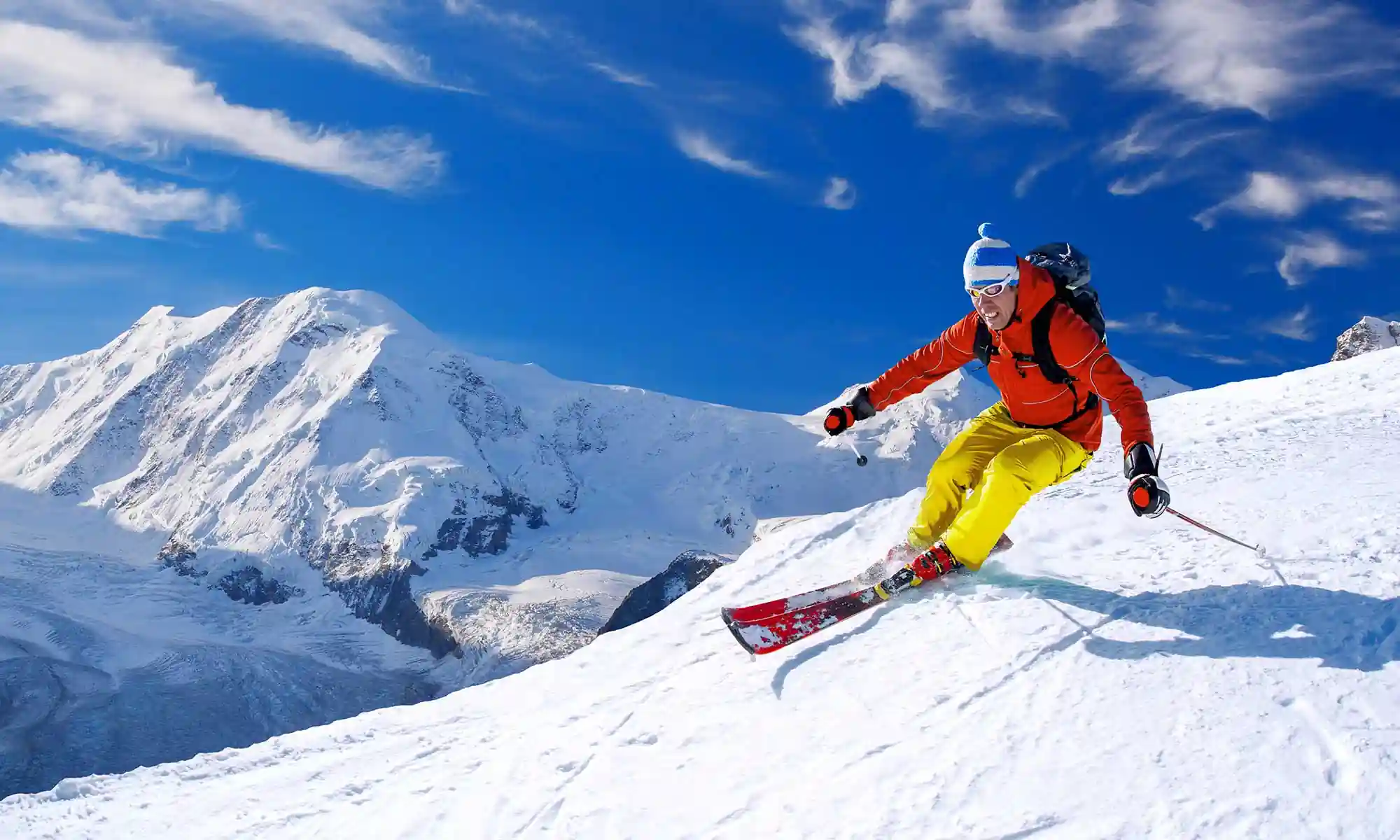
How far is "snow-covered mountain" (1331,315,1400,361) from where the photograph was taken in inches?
3066

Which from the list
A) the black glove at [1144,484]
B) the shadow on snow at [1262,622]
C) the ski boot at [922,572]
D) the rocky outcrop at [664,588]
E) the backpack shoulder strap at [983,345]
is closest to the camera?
the shadow on snow at [1262,622]

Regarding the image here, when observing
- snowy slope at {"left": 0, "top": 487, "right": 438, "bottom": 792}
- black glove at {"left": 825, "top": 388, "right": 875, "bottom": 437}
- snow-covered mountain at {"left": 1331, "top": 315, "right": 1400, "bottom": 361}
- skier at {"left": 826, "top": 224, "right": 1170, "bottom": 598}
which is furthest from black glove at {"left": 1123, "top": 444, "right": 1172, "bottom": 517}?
snowy slope at {"left": 0, "top": 487, "right": 438, "bottom": 792}

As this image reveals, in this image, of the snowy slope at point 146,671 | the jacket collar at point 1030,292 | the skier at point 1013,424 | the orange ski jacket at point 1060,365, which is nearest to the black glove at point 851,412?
the orange ski jacket at point 1060,365

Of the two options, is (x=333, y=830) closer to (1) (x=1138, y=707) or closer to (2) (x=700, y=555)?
(1) (x=1138, y=707)

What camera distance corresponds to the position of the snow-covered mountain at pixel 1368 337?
3066 inches

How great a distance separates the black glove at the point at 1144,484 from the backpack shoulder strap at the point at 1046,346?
35.1 inches

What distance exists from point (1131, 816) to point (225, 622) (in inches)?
8051

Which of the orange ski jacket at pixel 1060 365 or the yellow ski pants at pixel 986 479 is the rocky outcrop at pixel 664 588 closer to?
the yellow ski pants at pixel 986 479

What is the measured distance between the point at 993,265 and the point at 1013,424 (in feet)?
4.94

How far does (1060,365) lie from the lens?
7.39 meters

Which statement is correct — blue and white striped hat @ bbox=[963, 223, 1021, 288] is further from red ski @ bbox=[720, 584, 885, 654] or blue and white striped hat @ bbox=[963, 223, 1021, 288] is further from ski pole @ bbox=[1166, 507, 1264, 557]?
red ski @ bbox=[720, 584, 885, 654]

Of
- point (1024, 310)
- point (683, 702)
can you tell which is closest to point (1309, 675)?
point (1024, 310)

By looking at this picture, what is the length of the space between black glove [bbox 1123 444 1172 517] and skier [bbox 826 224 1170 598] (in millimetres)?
12

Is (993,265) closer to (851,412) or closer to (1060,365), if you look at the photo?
(1060,365)
